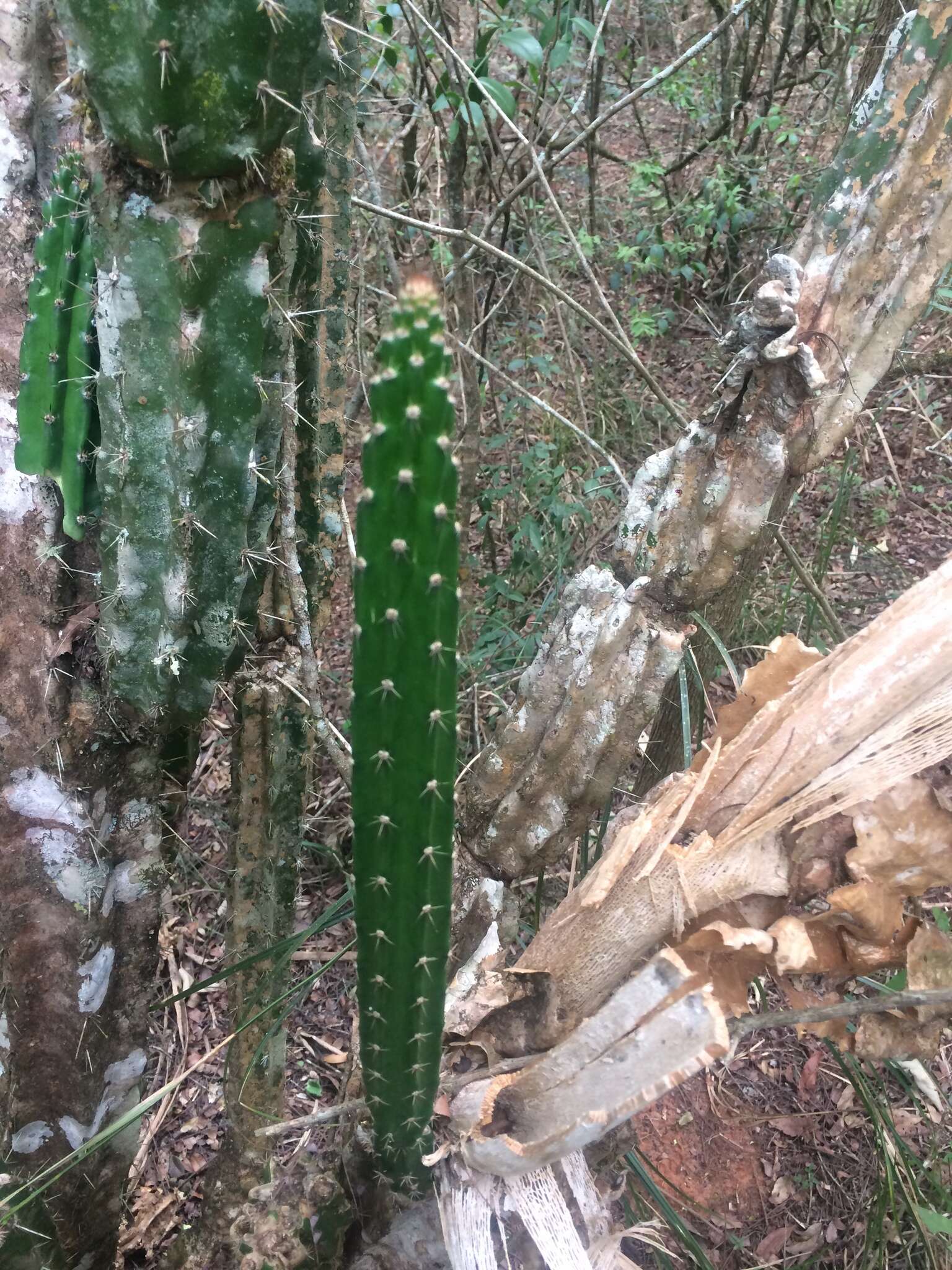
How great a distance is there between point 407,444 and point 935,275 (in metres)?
0.93

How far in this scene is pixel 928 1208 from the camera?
4.79ft

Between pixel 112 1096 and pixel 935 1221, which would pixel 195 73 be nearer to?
pixel 112 1096

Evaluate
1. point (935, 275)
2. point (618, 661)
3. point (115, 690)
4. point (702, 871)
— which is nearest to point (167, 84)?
point (115, 690)

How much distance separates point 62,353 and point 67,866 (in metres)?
0.62

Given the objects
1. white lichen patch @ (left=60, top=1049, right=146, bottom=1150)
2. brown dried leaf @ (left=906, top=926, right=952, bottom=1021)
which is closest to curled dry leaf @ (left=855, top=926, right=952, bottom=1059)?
brown dried leaf @ (left=906, top=926, right=952, bottom=1021)

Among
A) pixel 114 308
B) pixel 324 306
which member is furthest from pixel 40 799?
pixel 324 306

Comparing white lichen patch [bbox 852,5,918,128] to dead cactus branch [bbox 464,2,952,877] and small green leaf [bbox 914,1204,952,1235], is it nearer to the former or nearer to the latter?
dead cactus branch [bbox 464,2,952,877]

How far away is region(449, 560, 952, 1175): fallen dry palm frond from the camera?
0.74 meters

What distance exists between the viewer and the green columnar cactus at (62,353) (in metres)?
0.86

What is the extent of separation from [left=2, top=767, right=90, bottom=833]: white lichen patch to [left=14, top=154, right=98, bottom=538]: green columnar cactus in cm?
33

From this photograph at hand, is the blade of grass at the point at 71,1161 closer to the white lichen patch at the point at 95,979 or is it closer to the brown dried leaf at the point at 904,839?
the white lichen patch at the point at 95,979

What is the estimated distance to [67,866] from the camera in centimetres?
104

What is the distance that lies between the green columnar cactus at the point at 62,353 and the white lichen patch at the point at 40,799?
33cm

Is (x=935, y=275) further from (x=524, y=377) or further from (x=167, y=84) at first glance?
(x=524, y=377)
